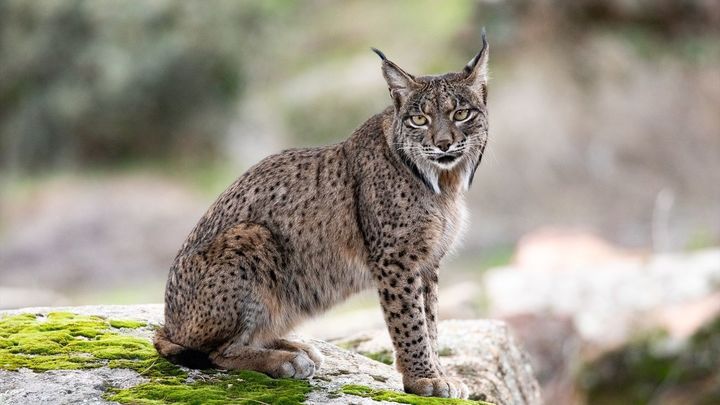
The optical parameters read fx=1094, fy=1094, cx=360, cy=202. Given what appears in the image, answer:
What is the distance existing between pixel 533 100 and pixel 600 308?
14110 mm

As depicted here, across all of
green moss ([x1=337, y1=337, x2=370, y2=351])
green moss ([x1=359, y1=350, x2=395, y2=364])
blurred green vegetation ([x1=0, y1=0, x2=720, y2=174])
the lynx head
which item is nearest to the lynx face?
the lynx head

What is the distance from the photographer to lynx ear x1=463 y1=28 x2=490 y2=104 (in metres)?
8.20

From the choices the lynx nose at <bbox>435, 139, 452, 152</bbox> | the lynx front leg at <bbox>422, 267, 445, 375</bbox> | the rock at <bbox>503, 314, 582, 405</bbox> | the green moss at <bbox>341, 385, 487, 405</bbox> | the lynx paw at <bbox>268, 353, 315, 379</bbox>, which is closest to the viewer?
the green moss at <bbox>341, 385, 487, 405</bbox>

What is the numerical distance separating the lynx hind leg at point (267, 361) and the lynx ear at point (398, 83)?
6.72ft

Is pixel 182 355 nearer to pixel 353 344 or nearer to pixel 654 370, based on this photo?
pixel 353 344

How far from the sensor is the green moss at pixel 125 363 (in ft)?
23.5

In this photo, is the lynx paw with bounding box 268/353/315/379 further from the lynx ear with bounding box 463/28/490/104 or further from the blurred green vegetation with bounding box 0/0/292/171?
the blurred green vegetation with bounding box 0/0/292/171

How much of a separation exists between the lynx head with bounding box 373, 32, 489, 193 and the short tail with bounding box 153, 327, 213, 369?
2080 millimetres

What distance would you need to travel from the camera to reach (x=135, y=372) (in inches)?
297

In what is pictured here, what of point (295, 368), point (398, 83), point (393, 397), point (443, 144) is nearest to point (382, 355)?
point (295, 368)

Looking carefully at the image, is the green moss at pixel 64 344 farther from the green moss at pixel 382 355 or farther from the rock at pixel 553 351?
the rock at pixel 553 351

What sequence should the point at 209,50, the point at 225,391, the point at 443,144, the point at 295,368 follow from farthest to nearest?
the point at 209,50 < the point at 443,144 < the point at 295,368 < the point at 225,391

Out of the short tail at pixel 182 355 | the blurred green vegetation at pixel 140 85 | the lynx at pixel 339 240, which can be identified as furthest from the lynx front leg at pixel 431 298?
the blurred green vegetation at pixel 140 85

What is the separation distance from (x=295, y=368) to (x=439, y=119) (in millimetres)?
2083
